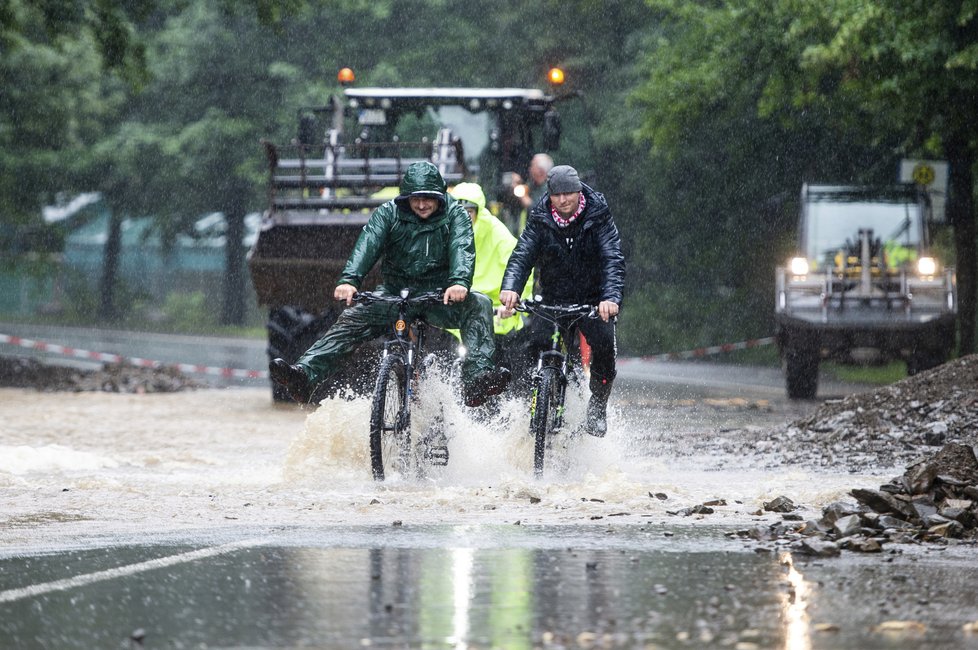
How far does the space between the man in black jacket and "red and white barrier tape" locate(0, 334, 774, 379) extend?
47.0 feet

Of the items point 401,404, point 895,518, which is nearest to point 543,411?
point 401,404

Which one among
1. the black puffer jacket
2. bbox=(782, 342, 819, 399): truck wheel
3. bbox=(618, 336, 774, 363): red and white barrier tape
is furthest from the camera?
bbox=(618, 336, 774, 363): red and white barrier tape

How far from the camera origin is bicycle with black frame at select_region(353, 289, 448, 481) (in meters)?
10.3

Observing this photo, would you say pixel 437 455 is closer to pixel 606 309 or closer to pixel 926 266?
pixel 606 309

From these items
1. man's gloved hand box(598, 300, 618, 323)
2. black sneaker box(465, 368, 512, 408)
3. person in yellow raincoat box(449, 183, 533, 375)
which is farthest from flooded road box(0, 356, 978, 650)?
person in yellow raincoat box(449, 183, 533, 375)

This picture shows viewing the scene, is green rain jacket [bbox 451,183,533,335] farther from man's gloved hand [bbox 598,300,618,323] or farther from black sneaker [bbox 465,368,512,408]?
man's gloved hand [bbox 598,300,618,323]

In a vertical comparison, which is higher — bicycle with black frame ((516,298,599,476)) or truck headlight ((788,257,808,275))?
truck headlight ((788,257,808,275))

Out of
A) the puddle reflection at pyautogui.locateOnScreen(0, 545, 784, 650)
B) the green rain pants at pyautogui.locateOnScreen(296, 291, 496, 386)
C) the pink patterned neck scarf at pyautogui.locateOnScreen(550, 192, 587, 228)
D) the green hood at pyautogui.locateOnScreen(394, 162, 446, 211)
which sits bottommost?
the puddle reflection at pyautogui.locateOnScreen(0, 545, 784, 650)

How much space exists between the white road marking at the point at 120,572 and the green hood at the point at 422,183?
10.9ft

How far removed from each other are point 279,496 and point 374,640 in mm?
4541

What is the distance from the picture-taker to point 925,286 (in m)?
21.6

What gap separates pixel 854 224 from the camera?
23.1 meters

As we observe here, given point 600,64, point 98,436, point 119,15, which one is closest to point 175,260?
point 600,64

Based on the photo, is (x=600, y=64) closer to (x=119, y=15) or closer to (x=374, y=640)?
(x=119, y=15)
